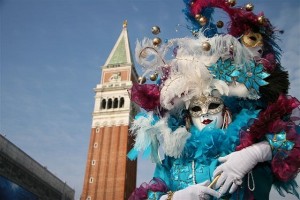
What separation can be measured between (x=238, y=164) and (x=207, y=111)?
656 millimetres

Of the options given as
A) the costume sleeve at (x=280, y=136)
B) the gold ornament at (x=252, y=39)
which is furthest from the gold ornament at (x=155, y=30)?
the costume sleeve at (x=280, y=136)

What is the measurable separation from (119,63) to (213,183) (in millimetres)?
28868

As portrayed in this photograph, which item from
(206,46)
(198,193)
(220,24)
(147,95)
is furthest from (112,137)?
(198,193)

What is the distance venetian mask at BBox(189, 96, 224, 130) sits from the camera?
3.03 metres

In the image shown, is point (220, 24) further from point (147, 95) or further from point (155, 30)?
point (147, 95)

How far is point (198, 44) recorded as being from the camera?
3127 mm

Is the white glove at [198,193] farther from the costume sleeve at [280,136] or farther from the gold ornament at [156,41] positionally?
the gold ornament at [156,41]

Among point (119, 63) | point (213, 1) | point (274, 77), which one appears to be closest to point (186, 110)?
point (274, 77)

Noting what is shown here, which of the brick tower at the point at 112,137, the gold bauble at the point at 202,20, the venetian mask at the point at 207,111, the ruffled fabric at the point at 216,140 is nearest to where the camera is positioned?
the ruffled fabric at the point at 216,140

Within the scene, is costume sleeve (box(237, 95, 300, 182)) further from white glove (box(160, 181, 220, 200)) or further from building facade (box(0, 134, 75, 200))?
building facade (box(0, 134, 75, 200))

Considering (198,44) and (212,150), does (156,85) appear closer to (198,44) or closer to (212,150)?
(198,44)

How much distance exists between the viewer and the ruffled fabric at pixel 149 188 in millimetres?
2916

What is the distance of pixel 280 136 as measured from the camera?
8.54 feet

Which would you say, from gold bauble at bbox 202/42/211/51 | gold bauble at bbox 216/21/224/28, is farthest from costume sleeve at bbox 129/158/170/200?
gold bauble at bbox 216/21/224/28
